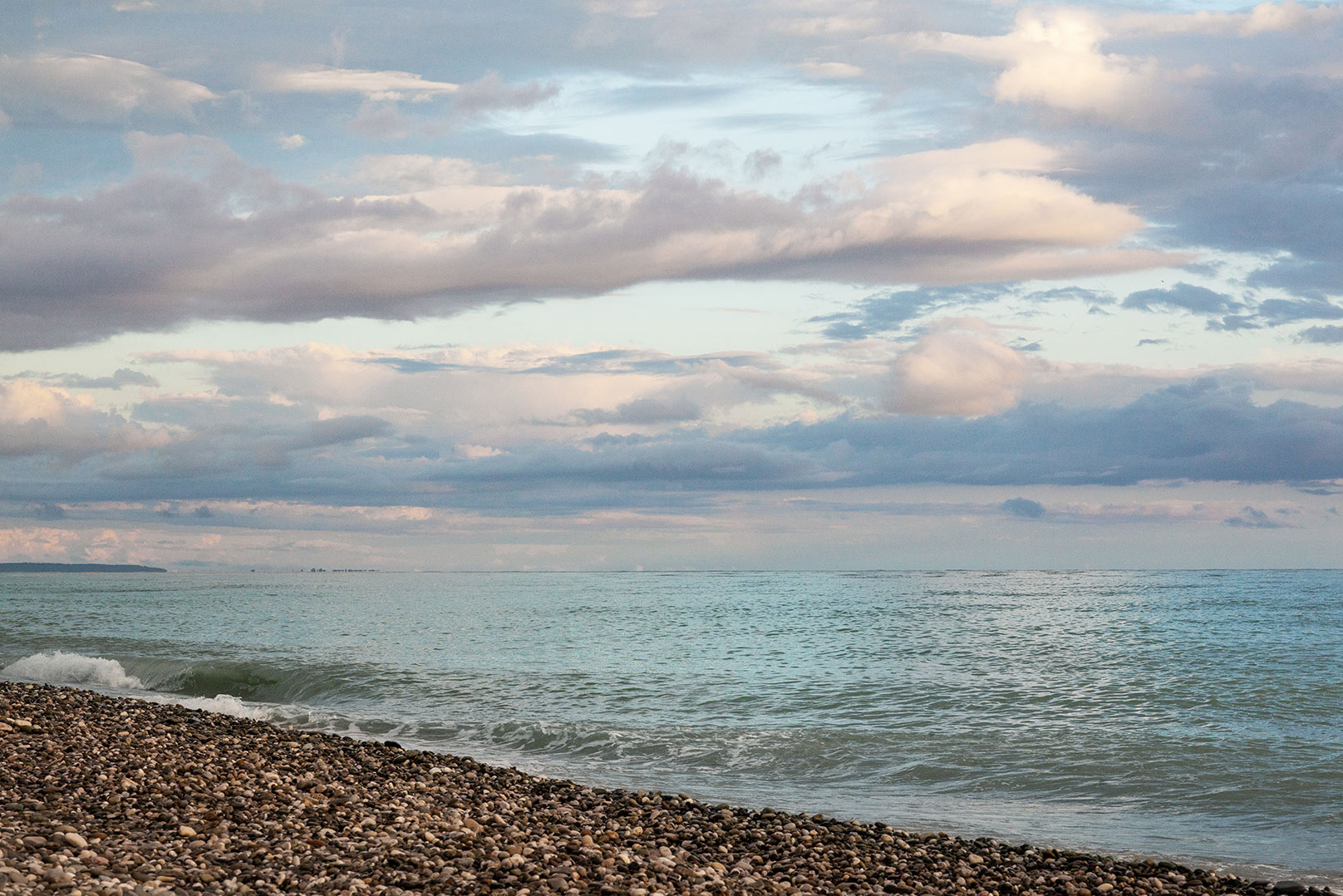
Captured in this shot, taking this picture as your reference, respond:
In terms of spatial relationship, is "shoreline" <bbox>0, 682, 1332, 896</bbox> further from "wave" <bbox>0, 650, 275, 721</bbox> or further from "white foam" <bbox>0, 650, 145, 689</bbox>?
"white foam" <bbox>0, 650, 145, 689</bbox>

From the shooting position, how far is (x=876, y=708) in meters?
24.8

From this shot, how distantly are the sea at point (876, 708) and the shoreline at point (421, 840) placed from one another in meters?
2.22

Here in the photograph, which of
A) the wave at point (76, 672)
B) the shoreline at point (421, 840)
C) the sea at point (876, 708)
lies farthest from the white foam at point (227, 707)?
the shoreline at point (421, 840)

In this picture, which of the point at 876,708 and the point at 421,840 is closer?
the point at 421,840

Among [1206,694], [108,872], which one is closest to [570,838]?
[108,872]

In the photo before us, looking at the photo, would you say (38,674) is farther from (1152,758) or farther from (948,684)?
(1152,758)

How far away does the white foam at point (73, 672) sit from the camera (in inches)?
1267

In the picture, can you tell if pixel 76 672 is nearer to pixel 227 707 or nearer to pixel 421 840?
pixel 227 707

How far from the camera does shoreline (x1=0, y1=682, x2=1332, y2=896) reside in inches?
356

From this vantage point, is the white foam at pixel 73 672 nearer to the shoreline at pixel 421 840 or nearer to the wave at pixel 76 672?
the wave at pixel 76 672

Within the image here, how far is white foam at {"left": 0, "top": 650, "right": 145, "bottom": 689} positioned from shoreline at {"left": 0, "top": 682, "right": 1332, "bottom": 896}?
61.8 ft

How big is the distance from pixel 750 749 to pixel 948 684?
1052cm

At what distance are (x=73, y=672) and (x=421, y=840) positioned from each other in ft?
92.6

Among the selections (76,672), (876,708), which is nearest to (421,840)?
(876,708)
